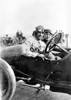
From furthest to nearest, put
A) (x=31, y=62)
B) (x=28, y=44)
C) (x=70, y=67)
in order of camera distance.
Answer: (x=28, y=44), (x=31, y=62), (x=70, y=67)

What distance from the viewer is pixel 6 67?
446 cm

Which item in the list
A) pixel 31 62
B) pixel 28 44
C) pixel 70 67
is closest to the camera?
pixel 70 67

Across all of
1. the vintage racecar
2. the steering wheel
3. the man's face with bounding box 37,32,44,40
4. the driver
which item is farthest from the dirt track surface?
the steering wheel

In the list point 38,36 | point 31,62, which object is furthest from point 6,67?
point 38,36

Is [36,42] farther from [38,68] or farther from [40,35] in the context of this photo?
[38,68]

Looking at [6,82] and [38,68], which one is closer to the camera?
[6,82]

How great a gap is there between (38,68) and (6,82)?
670 mm

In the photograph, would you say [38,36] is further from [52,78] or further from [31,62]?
[52,78]

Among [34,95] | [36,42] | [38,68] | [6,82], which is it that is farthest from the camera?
[34,95]

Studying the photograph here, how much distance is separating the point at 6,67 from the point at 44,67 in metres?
0.73

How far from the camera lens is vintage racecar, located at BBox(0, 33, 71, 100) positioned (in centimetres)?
443

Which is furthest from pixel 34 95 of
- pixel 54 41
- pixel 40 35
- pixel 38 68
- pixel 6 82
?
pixel 54 41

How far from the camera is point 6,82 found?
460 centimetres

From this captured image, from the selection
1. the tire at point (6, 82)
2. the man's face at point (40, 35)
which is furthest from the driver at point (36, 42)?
the tire at point (6, 82)
